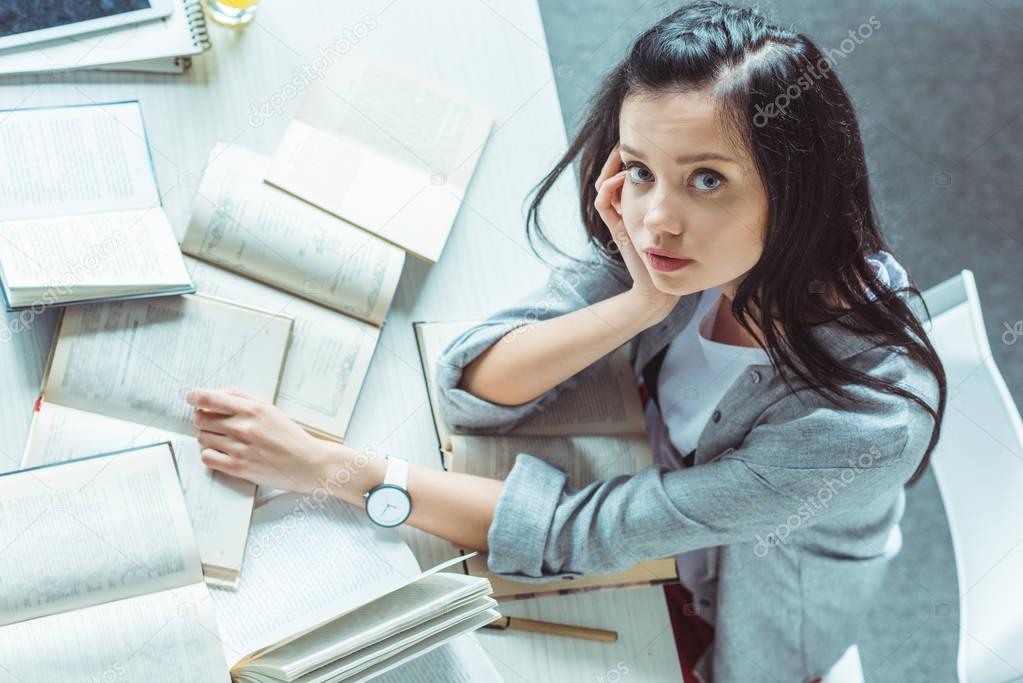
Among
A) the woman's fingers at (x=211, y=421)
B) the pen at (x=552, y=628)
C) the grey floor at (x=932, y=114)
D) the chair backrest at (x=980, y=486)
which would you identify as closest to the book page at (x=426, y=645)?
the pen at (x=552, y=628)

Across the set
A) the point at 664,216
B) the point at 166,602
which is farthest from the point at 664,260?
→ the point at 166,602

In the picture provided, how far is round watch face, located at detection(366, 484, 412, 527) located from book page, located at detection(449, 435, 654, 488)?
103 millimetres

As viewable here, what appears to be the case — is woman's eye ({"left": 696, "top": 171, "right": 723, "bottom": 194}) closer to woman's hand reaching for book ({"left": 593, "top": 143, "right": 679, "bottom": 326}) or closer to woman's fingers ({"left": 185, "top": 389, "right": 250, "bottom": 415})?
woman's hand reaching for book ({"left": 593, "top": 143, "right": 679, "bottom": 326})

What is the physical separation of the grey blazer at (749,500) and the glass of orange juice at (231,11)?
1.77ft

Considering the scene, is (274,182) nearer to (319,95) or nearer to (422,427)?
(319,95)

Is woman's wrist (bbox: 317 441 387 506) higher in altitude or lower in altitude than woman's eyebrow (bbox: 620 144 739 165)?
lower

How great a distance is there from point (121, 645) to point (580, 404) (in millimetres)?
631

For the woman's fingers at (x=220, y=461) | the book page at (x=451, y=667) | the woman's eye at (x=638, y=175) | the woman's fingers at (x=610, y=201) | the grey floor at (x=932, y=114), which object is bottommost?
the book page at (x=451, y=667)

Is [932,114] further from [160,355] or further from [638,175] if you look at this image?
[160,355]

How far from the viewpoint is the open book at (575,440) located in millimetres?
1267

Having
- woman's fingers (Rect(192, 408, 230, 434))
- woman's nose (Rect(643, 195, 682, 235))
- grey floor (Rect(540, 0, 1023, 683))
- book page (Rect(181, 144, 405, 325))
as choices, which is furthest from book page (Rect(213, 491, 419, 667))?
grey floor (Rect(540, 0, 1023, 683))

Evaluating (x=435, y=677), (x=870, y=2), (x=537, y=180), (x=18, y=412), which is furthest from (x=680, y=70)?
(x=870, y=2)

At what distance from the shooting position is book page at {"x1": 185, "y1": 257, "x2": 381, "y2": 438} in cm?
126

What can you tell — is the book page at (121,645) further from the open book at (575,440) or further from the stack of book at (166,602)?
the open book at (575,440)
